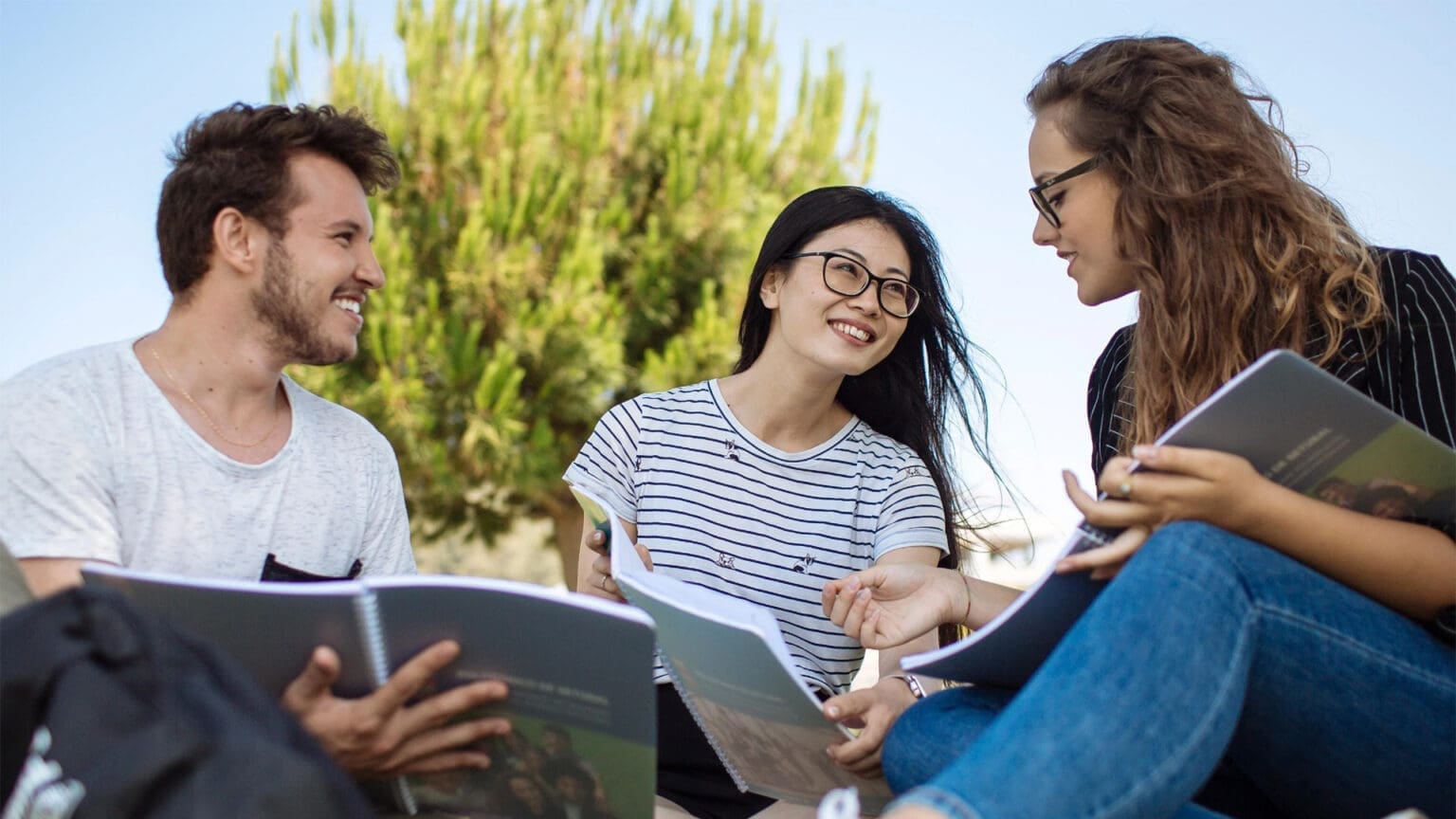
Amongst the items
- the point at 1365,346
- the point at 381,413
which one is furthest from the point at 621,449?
the point at 381,413

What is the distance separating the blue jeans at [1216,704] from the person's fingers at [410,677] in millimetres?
598

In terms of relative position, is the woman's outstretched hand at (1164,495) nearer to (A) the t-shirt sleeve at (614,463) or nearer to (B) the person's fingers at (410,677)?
(B) the person's fingers at (410,677)

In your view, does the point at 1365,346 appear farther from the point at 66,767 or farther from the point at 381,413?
the point at 381,413

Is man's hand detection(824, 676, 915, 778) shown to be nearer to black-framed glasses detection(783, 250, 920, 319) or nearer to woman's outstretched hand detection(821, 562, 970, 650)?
woman's outstretched hand detection(821, 562, 970, 650)

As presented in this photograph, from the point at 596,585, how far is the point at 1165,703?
4.30 ft

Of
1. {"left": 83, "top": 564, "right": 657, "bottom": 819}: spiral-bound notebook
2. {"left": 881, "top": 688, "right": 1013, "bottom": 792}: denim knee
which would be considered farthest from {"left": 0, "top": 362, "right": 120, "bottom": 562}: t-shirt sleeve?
{"left": 881, "top": 688, "right": 1013, "bottom": 792}: denim knee

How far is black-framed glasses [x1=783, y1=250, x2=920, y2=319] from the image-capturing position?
266 cm

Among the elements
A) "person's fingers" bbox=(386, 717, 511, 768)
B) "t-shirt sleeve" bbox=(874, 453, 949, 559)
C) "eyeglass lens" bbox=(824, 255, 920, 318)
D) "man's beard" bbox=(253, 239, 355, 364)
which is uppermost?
"eyeglass lens" bbox=(824, 255, 920, 318)

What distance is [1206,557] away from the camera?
54.5 inches

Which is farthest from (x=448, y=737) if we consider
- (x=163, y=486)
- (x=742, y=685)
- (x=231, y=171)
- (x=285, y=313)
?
(x=231, y=171)

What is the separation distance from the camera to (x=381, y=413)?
30.0 ft

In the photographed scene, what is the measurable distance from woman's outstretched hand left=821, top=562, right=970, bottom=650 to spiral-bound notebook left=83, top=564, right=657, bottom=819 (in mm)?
571

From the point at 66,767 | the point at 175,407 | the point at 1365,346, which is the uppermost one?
the point at 1365,346

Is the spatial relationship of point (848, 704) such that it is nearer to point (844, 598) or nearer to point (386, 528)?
point (844, 598)
